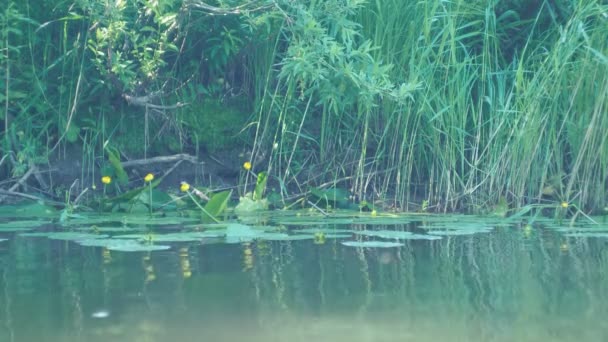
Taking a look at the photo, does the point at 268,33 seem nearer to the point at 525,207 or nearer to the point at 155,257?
the point at 525,207

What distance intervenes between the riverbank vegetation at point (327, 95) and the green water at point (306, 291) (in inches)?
51.9

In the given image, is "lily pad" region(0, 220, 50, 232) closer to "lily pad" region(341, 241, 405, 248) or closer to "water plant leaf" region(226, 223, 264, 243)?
"water plant leaf" region(226, 223, 264, 243)

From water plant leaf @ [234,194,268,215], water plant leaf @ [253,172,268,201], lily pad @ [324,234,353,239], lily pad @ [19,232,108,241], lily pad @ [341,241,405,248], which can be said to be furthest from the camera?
water plant leaf @ [253,172,268,201]

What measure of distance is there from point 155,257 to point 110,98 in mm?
2468

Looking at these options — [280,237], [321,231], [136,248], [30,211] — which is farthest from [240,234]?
[30,211]

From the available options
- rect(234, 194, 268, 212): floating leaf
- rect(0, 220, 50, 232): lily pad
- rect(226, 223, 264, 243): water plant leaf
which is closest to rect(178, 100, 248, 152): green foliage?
rect(234, 194, 268, 212): floating leaf

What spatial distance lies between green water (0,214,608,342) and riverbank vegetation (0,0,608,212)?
1317mm

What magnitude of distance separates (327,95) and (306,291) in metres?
2.29

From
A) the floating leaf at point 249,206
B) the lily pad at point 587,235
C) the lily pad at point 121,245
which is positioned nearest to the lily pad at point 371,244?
the lily pad at point 121,245

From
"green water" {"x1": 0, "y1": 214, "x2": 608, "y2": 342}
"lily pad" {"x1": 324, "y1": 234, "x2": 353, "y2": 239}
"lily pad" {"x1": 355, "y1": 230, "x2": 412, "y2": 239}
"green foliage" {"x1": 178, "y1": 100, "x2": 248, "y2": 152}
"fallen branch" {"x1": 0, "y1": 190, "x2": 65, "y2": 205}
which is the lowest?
"green water" {"x1": 0, "y1": 214, "x2": 608, "y2": 342}

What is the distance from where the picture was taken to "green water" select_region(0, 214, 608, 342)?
2.04 m

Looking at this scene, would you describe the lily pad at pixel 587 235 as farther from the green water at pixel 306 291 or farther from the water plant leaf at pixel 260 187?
the water plant leaf at pixel 260 187

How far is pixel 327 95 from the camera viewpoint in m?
4.66

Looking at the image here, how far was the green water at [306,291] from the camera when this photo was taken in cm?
204
